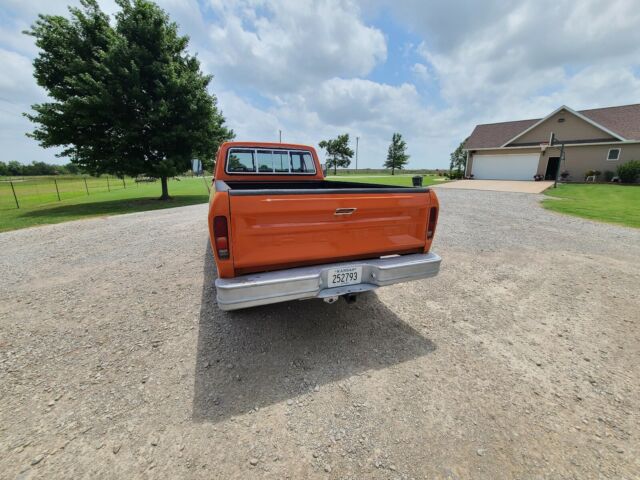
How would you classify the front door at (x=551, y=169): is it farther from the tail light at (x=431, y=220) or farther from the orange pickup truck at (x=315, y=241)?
the orange pickup truck at (x=315, y=241)

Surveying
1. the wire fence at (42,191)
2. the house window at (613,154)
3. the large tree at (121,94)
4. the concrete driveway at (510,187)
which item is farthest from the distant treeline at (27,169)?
the house window at (613,154)

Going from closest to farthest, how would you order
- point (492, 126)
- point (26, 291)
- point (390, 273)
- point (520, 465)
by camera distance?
point (520, 465) → point (390, 273) → point (26, 291) → point (492, 126)

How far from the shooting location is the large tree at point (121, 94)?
41.2ft

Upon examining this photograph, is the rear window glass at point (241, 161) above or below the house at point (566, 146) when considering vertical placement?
below

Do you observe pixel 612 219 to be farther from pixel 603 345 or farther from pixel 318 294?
pixel 318 294

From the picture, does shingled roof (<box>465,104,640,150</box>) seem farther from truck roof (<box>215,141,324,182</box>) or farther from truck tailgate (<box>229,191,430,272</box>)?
truck tailgate (<box>229,191,430,272</box>)

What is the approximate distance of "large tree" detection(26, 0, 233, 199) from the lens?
12.6 m

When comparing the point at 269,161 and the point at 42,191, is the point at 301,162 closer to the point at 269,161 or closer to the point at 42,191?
the point at 269,161

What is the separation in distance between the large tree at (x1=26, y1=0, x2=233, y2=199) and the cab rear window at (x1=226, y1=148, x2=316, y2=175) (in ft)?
33.8

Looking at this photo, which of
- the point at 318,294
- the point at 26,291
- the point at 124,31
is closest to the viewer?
the point at 318,294

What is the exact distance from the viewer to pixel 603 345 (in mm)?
2959

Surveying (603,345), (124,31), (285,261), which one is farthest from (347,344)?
(124,31)

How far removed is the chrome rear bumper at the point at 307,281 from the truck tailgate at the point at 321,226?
13cm

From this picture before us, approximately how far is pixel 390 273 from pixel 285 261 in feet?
3.42
